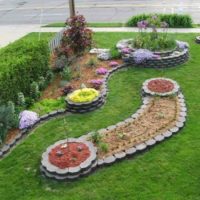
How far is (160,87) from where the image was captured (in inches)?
475

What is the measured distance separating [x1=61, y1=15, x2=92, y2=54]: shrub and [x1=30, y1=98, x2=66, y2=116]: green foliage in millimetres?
3454

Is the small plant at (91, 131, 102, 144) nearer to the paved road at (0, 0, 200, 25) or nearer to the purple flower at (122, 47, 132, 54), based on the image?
the purple flower at (122, 47, 132, 54)

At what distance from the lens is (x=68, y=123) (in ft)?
35.6

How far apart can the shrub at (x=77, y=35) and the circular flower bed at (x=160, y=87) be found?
348 cm

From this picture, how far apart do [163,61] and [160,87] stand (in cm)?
221

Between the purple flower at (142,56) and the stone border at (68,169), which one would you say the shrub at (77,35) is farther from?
the stone border at (68,169)

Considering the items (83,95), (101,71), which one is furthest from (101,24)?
(83,95)

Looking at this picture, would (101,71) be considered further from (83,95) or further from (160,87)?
(160,87)

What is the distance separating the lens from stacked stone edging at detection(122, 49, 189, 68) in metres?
14.0

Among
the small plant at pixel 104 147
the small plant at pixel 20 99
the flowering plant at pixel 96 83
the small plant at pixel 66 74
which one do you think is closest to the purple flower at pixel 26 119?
the small plant at pixel 20 99

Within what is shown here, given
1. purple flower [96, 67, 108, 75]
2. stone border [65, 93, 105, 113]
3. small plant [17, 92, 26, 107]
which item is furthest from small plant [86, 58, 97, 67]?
small plant [17, 92, 26, 107]

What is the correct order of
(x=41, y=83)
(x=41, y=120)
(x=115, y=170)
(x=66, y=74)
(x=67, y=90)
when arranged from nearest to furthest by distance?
(x=115, y=170) → (x=41, y=120) → (x=67, y=90) → (x=41, y=83) → (x=66, y=74)

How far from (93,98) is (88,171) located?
3227 mm

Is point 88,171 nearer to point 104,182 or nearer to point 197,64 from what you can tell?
point 104,182
